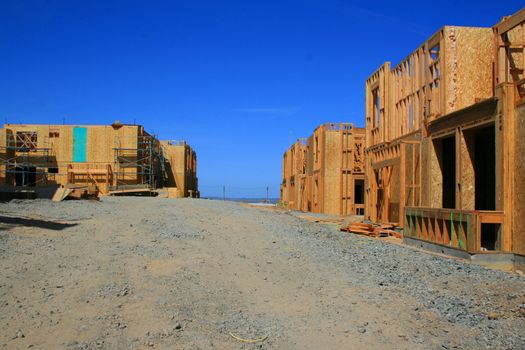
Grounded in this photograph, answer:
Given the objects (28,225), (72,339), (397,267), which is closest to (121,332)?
(72,339)

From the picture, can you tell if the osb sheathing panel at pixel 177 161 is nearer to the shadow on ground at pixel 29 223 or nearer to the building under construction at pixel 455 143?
the building under construction at pixel 455 143

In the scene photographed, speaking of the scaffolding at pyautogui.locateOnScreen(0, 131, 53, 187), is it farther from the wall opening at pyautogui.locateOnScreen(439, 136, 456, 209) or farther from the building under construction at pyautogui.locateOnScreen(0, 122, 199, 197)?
the wall opening at pyautogui.locateOnScreen(439, 136, 456, 209)

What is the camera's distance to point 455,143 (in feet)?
49.3

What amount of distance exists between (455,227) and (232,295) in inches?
272

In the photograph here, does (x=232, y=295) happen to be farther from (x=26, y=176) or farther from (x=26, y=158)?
(x=26, y=176)

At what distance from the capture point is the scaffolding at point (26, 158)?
122 feet

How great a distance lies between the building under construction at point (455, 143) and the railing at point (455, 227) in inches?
1.0

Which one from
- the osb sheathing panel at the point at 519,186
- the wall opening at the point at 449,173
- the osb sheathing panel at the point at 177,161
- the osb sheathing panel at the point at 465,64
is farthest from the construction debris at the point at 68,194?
the osb sheathing panel at the point at 177,161

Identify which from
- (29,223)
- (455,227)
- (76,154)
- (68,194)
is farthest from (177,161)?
(455,227)

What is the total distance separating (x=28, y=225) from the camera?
11.6 m

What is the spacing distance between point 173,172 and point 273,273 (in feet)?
125

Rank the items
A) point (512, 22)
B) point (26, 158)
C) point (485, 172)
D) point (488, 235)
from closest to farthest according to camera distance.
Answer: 1. point (512, 22)
2. point (488, 235)
3. point (485, 172)
4. point (26, 158)

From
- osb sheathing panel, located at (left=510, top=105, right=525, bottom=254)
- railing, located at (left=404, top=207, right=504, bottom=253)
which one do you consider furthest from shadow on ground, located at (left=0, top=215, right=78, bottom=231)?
osb sheathing panel, located at (left=510, top=105, right=525, bottom=254)

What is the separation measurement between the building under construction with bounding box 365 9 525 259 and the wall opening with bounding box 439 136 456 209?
0.04m
